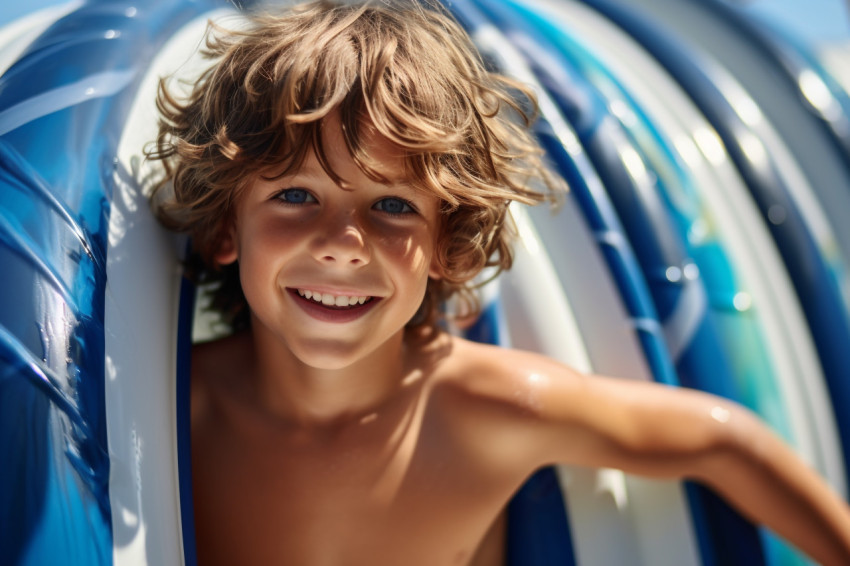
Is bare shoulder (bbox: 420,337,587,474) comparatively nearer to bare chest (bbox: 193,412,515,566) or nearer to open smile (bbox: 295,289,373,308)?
bare chest (bbox: 193,412,515,566)

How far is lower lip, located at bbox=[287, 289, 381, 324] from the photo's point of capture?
824mm

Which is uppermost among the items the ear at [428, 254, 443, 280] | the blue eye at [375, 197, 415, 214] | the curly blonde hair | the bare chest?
the curly blonde hair

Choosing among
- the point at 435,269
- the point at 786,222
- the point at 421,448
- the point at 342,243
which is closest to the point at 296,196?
the point at 342,243

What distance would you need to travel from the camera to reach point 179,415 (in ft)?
2.73

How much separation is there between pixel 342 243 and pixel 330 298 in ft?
0.26

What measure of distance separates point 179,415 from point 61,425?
20 cm

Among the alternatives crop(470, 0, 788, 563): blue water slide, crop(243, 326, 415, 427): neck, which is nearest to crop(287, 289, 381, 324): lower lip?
crop(243, 326, 415, 427): neck

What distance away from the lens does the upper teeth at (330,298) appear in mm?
830

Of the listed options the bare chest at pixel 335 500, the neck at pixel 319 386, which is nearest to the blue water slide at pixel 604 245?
the bare chest at pixel 335 500

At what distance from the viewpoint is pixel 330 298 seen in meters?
0.83

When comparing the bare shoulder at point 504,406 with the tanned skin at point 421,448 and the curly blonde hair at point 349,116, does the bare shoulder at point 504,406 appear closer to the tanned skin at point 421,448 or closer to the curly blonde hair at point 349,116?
the tanned skin at point 421,448

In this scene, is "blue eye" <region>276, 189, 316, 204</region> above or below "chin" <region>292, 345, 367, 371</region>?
above

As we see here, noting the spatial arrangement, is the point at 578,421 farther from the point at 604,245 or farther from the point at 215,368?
the point at 215,368

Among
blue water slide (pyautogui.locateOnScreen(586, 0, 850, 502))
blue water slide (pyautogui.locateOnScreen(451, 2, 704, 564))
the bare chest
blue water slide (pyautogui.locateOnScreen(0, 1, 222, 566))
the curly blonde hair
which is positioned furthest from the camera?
blue water slide (pyautogui.locateOnScreen(586, 0, 850, 502))
